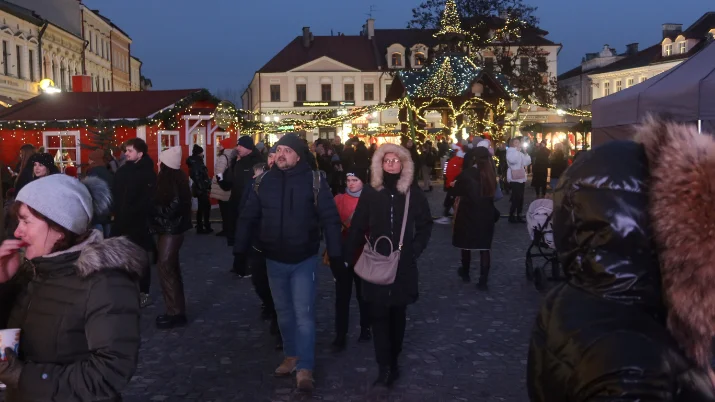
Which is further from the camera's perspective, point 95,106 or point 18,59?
point 18,59

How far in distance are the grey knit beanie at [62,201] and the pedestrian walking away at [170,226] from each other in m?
4.80

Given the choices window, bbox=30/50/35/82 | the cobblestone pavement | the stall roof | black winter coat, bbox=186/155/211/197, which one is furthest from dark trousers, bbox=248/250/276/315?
window, bbox=30/50/35/82

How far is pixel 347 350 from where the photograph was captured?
21.7 ft

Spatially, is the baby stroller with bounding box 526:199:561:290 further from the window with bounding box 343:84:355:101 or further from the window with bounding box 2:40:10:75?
the window with bounding box 343:84:355:101

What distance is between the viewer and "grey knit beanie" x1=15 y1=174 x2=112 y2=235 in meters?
2.56

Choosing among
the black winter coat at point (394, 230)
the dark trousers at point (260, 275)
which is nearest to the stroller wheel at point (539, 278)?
the dark trousers at point (260, 275)

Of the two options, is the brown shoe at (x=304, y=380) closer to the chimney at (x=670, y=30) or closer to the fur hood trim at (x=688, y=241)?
the fur hood trim at (x=688, y=241)

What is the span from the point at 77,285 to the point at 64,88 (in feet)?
158

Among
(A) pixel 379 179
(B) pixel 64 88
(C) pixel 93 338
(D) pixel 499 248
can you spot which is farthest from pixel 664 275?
(B) pixel 64 88

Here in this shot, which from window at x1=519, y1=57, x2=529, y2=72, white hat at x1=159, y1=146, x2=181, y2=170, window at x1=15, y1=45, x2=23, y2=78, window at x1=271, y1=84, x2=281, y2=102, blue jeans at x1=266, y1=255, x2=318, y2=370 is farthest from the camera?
window at x1=271, y1=84, x2=281, y2=102

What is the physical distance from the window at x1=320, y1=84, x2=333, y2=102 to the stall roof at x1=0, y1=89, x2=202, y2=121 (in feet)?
155

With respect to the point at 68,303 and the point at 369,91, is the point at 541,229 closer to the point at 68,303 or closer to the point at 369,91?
the point at 68,303

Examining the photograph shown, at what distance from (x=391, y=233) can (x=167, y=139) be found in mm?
16304

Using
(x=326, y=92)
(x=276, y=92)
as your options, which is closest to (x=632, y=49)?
(x=326, y=92)
